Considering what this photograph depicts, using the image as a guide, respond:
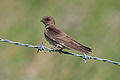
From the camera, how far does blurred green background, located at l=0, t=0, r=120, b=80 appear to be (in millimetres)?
7023

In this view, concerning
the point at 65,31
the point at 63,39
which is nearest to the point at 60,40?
the point at 63,39

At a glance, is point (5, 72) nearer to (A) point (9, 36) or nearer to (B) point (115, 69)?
(A) point (9, 36)

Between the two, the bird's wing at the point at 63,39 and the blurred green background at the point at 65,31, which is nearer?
the bird's wing at the point at 63,39

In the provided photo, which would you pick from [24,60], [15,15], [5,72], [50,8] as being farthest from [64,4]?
[5,72]

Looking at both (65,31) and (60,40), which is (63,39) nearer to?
(60,40)

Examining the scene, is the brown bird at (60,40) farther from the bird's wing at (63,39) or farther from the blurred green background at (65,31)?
the blurred green background at (65,31)

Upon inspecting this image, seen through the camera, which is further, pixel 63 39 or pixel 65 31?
pixel 65 31

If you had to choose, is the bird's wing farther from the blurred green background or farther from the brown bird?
the blurred green background

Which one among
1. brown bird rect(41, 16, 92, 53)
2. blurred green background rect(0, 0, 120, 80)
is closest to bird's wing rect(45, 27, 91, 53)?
brown bird rect(41, 16, 92, 53)

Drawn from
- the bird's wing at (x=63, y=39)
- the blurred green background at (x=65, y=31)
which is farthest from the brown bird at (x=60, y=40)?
the blurred green background at (x=65, y=31)

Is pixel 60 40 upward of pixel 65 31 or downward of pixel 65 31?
downward

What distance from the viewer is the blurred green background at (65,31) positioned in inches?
277

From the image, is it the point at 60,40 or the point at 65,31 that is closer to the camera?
the point at 60,40

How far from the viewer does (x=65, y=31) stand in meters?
7.87
